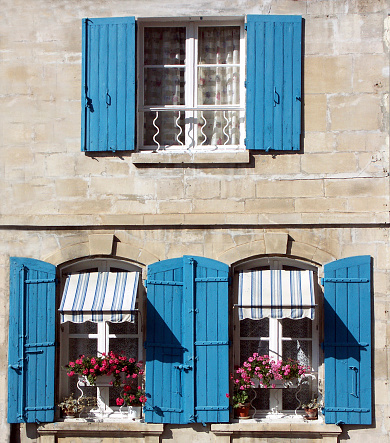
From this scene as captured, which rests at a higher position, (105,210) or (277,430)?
(105,210)

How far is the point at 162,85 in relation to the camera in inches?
308

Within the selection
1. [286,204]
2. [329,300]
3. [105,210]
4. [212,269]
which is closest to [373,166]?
[286,204]

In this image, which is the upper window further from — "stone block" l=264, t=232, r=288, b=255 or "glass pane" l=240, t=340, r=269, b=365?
"glass pane" l=240, t=340, r=269, b=365

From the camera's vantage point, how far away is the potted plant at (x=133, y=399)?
7.32m

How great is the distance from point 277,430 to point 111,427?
1.73 m

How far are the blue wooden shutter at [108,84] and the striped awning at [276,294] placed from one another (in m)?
2.03

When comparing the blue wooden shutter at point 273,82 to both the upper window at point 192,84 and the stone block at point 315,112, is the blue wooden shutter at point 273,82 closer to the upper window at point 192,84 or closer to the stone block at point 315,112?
the upper window at point 192,84

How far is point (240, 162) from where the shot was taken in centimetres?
748

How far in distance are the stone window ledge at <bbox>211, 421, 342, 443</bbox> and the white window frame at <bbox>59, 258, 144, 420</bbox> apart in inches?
43.2

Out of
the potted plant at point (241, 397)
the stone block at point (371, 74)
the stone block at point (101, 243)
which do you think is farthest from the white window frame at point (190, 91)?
the potted plant at point (241, 397)

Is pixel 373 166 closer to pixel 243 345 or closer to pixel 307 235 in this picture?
pixel 307 235

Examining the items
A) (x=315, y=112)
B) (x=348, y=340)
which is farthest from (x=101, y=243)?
(x=348, y=340)

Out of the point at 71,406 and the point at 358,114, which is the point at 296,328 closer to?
the point at 358,114

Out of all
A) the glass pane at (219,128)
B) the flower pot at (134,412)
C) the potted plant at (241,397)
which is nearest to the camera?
the potted plant at (241,397)
